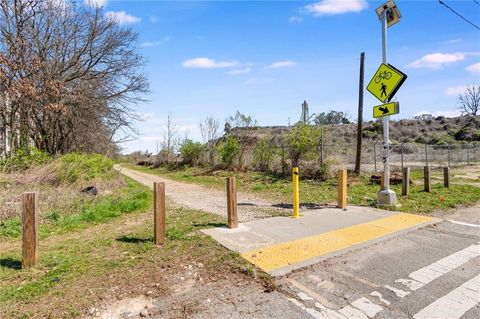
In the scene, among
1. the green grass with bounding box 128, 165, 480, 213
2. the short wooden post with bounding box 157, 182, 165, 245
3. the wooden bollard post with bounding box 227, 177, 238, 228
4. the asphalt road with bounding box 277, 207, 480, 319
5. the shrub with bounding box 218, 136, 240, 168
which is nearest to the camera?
the asphalt road with bounding box 277, 207, 480, 319

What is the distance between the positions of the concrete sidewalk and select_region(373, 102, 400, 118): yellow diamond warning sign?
2.40m

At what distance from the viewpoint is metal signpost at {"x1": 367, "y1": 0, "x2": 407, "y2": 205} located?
304 inches

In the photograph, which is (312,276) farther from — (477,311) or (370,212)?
(370,212)

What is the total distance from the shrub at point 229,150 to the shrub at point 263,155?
184 centimetres

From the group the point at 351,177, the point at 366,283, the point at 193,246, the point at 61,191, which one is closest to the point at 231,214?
the point at 193,246

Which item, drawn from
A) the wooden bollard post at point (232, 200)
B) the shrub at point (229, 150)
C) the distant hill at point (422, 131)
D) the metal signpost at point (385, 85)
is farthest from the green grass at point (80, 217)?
the distant hill at point (422, 131)

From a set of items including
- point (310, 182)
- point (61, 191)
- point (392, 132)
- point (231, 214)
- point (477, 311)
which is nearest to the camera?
point (477, 311)

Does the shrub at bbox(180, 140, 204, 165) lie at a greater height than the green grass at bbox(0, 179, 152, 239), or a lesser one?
greater

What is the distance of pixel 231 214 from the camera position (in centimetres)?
586

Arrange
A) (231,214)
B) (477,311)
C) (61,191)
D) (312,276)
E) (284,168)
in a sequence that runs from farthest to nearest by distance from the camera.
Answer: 1. (284,168)
2. (61,191)
3. (231,214)
4. (312,276)
5. (477,311)

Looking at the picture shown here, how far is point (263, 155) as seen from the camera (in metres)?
17.7

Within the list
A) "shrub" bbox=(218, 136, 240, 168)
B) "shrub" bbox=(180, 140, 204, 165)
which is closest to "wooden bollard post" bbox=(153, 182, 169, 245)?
"shrub" bbox=(218, 136, 240, 168)

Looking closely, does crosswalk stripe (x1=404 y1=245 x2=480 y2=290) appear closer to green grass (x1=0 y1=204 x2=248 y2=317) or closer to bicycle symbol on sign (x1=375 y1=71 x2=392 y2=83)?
green grass (x1=0 y1=204 x2=248 y2=317)

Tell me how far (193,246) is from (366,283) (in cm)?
254
